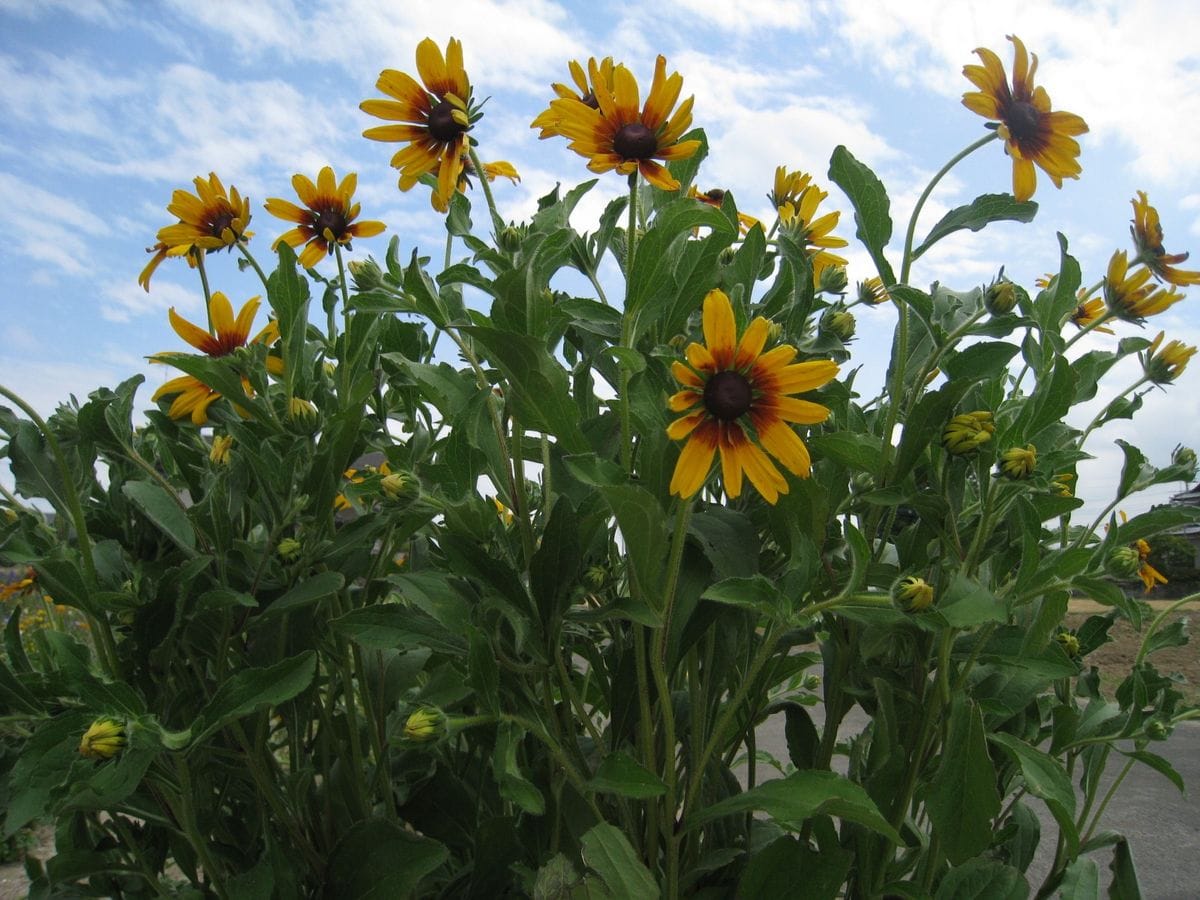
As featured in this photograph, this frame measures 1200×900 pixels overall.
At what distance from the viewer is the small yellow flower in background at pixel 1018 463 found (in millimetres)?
539

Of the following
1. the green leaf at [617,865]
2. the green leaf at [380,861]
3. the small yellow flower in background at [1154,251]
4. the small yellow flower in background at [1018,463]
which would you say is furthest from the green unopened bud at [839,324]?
the green leaf at [380,861]

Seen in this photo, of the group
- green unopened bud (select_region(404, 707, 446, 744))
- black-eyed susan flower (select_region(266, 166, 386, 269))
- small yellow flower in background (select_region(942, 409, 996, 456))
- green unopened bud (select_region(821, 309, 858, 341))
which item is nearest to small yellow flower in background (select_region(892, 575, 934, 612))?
small yellow flower in background (select_region(942, 409, 996, 456))

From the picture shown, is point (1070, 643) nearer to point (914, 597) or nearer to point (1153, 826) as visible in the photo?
point (914, 597)

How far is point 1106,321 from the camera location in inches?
27.8

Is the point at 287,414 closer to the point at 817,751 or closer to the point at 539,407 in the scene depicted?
the point at 539,407

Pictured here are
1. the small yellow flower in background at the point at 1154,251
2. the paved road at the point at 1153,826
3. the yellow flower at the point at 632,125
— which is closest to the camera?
the yellow flower at the point at 632,125

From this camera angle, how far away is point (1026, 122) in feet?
2.10

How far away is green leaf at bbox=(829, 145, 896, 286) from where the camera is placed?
62 centimetres

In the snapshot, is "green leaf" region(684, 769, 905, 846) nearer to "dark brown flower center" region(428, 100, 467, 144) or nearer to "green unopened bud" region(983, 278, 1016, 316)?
"green unopened bud" region(983, 278, 1016, 316)

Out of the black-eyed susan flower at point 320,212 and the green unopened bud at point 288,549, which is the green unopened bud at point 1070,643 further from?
the black-eyed susan flower at point 320,212

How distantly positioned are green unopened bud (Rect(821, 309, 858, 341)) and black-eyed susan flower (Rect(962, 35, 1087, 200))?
0.15 m

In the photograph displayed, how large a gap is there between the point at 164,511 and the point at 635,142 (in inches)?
16.9

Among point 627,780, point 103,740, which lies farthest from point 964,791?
point 103,740

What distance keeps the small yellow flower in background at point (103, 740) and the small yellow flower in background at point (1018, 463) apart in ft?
1.87
